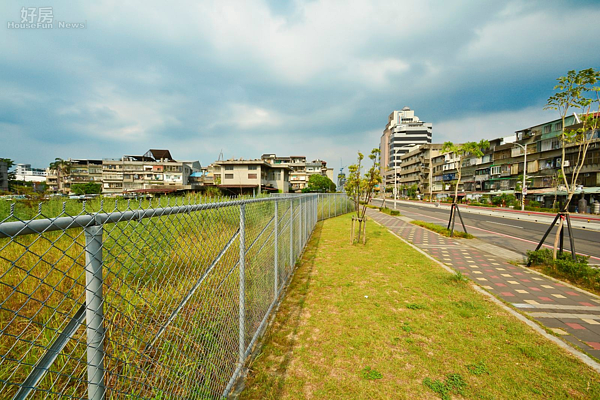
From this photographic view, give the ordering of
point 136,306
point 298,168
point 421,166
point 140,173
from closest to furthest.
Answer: point 136,306 → point 140,173 → point 421,166 → point 298,168

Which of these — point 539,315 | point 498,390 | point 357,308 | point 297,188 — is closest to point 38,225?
point 498,390

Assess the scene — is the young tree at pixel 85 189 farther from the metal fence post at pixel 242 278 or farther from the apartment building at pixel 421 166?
the apartment building at pixel 421 166

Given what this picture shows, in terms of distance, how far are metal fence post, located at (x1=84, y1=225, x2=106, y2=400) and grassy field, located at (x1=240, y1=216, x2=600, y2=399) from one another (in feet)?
6.33

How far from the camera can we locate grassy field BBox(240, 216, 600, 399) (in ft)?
9.49

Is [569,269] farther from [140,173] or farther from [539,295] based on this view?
[140,173]

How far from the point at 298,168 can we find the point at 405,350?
80.4 meters

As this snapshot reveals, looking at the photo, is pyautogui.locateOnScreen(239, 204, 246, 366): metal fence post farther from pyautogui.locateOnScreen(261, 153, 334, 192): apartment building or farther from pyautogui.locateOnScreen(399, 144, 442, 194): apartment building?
pyautogui.locateOnScreen(261, 153, 334, 192): apartment building

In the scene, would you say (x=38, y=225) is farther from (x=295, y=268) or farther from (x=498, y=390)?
(x=295, y=268)

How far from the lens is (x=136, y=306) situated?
7.81 ft

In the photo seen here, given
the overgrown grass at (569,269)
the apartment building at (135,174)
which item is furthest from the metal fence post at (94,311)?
the apartment building at (135,174)

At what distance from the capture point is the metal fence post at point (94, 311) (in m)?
1.26

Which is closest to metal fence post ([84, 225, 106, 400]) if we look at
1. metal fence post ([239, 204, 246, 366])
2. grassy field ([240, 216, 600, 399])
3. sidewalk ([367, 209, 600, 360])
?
metal fence post ([239, 204, 246, 366])

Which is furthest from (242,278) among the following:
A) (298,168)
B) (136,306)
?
(298,168)

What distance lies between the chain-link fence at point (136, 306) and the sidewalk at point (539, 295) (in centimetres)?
456
